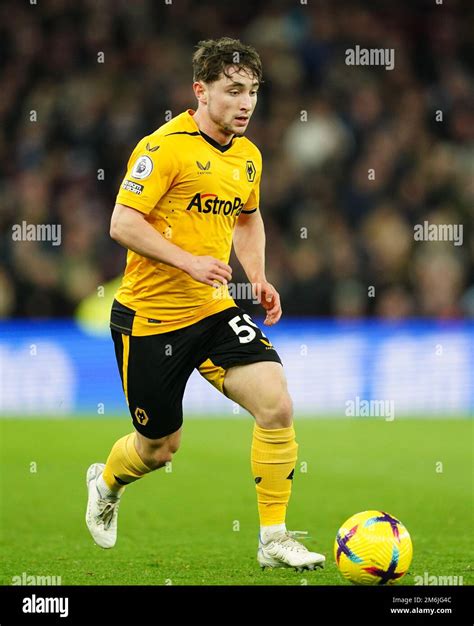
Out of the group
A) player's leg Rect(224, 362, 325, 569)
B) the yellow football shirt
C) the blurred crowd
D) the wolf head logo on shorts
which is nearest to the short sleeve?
the yellow football shirt

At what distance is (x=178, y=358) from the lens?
6.02m

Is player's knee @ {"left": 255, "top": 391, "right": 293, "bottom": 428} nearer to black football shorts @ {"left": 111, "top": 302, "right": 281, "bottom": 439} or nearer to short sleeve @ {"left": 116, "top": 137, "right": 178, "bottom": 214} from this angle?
black football shorts @ {"left": 111, "top": 302, "right": 281, "bottom": 439}

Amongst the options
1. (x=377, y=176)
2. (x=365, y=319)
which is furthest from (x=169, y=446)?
(x=377, y=176)

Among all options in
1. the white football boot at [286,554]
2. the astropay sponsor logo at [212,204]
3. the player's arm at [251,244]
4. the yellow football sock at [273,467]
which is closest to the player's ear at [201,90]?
the astropay sponsor logo at [212,204]

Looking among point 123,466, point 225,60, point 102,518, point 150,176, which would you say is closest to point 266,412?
point 123,466

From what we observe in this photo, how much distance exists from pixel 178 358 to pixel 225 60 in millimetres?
1435

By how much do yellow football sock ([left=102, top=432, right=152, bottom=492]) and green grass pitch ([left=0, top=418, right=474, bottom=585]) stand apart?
395 millimetres

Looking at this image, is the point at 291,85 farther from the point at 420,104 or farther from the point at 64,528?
the point at 64,528

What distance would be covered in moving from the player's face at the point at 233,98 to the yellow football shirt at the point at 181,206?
0.55 feet

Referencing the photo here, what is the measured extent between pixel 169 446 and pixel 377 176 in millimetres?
10013

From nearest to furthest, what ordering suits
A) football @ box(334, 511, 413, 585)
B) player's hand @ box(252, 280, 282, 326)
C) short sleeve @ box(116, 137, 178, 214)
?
football @ box(334, 511, 413, 585) → short sleeve @ box(116, 137, 178, 214) → player's hand @ box(252, 280, 282, 326)

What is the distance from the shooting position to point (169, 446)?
625 cm

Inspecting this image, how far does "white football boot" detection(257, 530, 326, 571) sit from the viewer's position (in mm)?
5785
